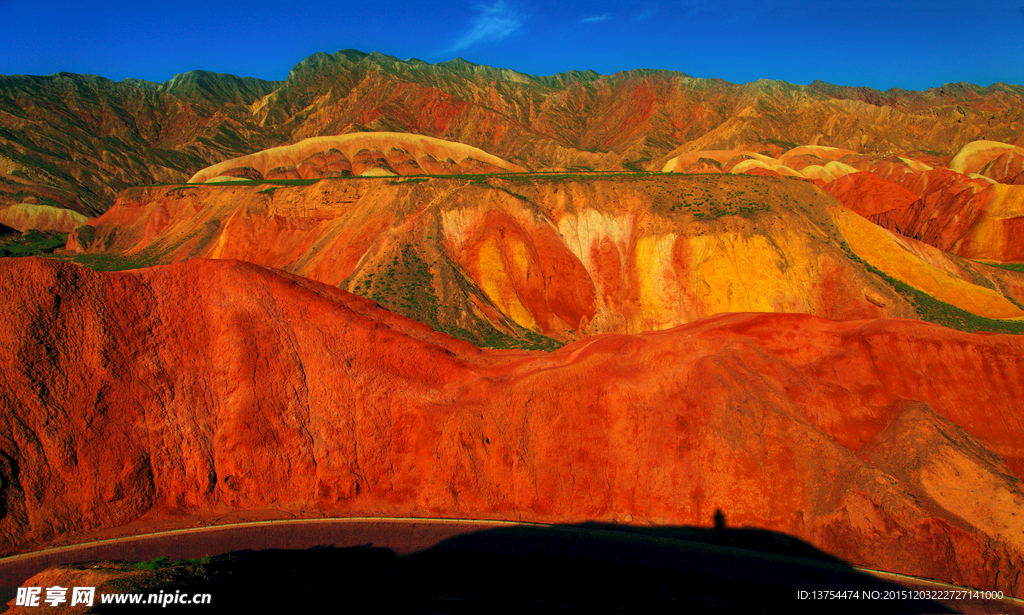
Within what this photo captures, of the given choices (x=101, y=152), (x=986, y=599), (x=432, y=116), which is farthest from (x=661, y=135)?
(x=986, y=599)

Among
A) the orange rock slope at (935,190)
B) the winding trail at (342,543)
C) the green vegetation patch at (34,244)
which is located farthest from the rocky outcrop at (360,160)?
the winding trail at (342,543)

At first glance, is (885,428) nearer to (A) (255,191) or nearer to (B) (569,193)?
(B) (569,193)

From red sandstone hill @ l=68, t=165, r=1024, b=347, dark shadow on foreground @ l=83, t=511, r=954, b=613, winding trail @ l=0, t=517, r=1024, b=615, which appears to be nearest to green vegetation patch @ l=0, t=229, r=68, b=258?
red sandstone hill @ l=68, t=165, r=1024, b=347

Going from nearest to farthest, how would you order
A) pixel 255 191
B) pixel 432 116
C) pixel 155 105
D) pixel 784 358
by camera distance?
pixel 784 358 → pixel 255 191 → pixel 432 116 → pixel 155 105

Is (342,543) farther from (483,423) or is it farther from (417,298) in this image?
(417,298)

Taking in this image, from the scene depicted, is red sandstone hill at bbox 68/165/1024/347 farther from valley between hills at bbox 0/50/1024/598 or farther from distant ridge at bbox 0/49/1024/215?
distant ridge at bbox 0/49/1024/215

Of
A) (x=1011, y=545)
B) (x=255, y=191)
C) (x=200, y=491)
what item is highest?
(x=255, y=191)
